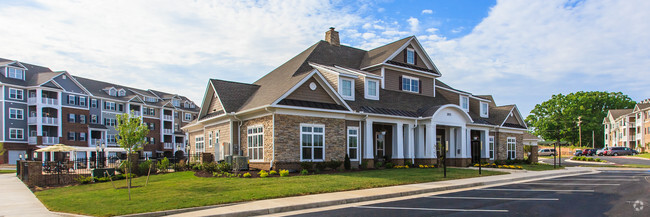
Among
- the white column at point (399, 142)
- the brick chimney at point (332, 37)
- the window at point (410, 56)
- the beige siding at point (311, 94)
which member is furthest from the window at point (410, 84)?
the beige siding at point (311, 94)

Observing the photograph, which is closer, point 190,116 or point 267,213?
point 267,213

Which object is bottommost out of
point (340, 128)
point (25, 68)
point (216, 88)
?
point (340, 128)

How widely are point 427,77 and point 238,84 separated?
1456 cm

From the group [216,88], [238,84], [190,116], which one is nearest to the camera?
[216,88]

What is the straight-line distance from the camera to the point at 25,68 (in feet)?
176

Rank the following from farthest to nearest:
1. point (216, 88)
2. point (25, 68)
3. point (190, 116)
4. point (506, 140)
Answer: point (190, 116)
point (25, 68)
point (506, 140)
point (216, 88)

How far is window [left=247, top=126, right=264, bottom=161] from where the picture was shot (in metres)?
22.7

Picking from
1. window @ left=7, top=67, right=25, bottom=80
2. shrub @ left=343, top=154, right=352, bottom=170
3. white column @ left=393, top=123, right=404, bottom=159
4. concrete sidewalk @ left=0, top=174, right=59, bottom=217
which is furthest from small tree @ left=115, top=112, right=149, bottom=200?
window @ left=7, top=67, right=25, bottom=80

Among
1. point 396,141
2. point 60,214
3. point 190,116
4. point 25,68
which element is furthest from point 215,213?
point 190,116

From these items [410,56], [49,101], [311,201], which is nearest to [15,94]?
[49,101]

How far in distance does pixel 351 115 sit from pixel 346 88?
7.34ft

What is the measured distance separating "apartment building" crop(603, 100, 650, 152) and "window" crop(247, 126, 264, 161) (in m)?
74.1

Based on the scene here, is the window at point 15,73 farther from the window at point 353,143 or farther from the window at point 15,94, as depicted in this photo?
the window at point 353,143

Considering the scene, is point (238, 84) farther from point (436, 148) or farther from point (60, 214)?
point (60, 214)
